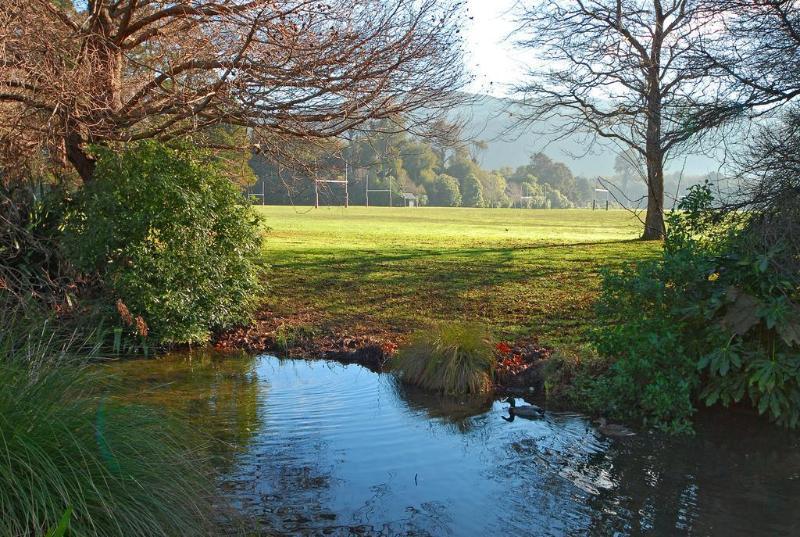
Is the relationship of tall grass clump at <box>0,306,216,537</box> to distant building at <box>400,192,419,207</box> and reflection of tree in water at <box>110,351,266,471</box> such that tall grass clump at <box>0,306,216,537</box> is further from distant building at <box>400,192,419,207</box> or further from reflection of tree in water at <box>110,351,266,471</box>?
distant building at <box>400,192,419,207</box>

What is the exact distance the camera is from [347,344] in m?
12.0

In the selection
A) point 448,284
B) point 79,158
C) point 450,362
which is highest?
point 79,158

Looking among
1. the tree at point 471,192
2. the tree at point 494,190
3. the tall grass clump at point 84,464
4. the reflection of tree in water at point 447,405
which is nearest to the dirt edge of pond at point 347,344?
the reflection of tree in water at point 447,405

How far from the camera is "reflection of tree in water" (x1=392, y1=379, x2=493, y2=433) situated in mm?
8648

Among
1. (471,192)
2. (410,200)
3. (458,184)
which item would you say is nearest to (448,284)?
(410,200)

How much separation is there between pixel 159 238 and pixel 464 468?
677 centimetres

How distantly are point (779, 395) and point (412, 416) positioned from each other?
376cm

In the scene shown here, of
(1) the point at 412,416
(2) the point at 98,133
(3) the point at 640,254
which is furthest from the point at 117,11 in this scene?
(3) the point at 640,254

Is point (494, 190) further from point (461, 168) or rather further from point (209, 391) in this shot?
point (209, 391)

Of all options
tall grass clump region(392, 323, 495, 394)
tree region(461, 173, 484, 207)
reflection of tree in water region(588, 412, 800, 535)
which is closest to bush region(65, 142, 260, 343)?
tall grass clump region(392, 323, 495, 394)

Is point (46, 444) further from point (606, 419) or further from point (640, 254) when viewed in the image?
point (640, 254)

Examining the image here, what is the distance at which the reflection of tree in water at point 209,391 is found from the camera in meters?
7.80

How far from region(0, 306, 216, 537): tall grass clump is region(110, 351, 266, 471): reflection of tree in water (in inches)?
87.7

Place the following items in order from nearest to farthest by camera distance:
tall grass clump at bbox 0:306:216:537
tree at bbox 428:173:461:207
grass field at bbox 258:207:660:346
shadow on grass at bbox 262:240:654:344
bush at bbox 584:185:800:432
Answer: tall grass clump at bbox 0:306:216:537
bush at bbox 584:185:800:432
grass field at bbox 258:207:660:346
shadow on grass at bbox 262:240:654:344
tree at bbox 428:173:461:207
